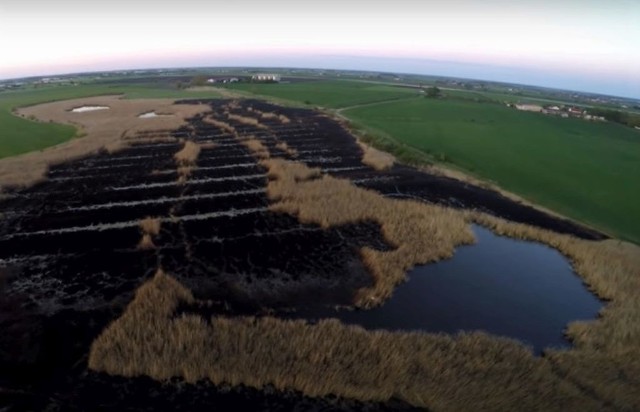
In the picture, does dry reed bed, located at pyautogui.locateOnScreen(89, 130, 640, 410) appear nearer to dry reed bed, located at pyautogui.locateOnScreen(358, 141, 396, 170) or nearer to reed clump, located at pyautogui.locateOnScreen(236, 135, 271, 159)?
dry reed bed, located at pyautogui.locateOnScreen(358, 141, 396, 170)

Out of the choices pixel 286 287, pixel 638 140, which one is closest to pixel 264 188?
pixel 286 287

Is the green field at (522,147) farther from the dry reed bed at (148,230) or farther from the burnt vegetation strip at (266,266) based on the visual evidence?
the dry reed bed at (148,230)

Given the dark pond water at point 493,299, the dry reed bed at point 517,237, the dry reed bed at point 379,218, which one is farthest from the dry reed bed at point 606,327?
the dry reed bed at point 379,218

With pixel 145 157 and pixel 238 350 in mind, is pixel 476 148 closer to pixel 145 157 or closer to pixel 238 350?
pixel 145 157

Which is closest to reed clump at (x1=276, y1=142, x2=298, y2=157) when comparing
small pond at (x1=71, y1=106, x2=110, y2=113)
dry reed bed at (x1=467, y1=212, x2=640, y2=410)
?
dry reed bed at (x1=467, y1=212, x2=640, y2=410)

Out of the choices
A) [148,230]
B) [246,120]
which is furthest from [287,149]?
[148,230]
